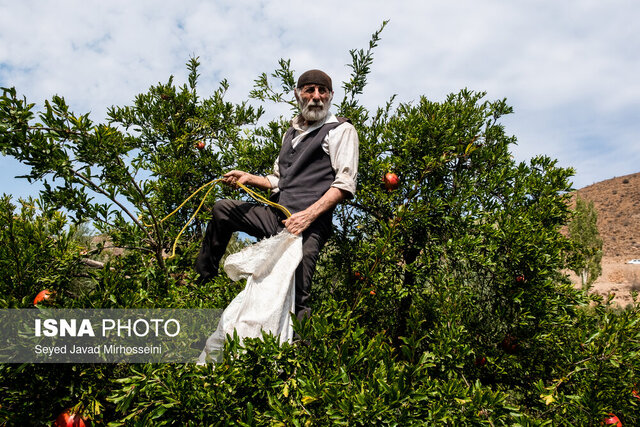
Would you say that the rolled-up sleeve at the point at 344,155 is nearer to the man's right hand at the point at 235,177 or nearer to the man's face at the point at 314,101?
the man's face at the point at 314,101

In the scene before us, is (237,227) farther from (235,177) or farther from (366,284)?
(366,284)

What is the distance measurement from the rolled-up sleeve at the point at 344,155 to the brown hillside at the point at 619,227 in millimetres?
24356

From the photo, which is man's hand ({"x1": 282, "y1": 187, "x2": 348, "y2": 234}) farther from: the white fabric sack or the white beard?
the white beard

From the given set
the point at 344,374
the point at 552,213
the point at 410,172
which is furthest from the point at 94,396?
the point at 552,213

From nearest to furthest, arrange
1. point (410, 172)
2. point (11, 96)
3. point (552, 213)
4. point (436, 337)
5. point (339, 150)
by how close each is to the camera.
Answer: point (11, 96) < point (436, 337) < point (339, 150) < point (552, 213) < point (410, 172)

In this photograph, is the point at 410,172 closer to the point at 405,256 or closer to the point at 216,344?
the point at 405,256

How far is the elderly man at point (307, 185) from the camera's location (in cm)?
237

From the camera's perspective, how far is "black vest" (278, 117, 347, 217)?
2.52 m

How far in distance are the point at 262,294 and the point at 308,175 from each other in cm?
87

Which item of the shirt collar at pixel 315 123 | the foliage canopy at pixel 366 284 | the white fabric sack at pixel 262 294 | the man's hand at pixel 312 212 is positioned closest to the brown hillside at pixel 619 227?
the foliage canopy at pixel 366 284

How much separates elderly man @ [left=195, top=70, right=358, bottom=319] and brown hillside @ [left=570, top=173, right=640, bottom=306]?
24400mm

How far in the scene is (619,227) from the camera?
42.9 metres

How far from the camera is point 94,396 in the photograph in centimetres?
200

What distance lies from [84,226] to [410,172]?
6.10 metres
